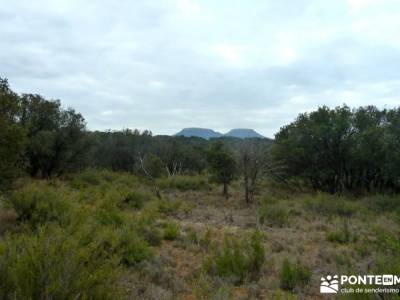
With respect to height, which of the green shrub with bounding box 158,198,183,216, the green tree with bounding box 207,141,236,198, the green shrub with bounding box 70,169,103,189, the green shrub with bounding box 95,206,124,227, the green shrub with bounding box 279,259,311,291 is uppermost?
the green tree with bounding box 207,141,236,198

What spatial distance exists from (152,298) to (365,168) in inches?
842

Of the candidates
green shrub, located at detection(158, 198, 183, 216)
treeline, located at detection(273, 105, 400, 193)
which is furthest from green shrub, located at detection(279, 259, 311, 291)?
treeline, located at detection(273, 105, 400, 193)

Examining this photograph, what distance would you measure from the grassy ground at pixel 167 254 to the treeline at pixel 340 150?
27.7 ft

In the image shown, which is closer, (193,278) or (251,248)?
(193,278)

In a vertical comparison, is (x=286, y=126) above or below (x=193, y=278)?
above

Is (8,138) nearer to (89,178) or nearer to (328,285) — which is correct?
(328,285)

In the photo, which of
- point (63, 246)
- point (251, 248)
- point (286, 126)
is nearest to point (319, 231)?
point (251, 248)

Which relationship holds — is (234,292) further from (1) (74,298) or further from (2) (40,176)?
(2) (40,176)

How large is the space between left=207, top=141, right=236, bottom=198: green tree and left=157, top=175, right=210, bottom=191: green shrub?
3108mm

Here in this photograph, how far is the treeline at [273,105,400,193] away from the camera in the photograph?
71.3 feet

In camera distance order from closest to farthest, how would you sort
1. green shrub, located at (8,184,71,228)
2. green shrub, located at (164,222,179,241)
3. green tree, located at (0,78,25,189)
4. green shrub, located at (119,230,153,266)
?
green shrub, located at (119,230,153,266) < green shrub, located at (8,184,71,228) < green shrub, located at (164,222,179,241) < green tree, located at (0,78,25,189)

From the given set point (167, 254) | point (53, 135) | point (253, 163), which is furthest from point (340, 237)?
point (53, 135)

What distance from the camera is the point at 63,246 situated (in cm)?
397

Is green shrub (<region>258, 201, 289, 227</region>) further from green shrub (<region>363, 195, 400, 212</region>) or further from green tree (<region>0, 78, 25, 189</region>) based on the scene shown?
green tree (<region>0, 78, 25, 189</region>)
